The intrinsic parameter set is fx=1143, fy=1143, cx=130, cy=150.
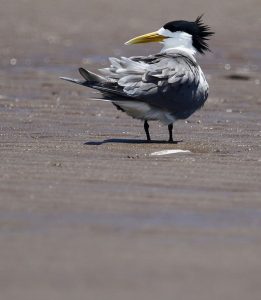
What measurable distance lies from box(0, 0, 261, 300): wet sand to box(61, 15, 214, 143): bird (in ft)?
0.91

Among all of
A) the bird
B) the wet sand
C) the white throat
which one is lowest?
the wet sand

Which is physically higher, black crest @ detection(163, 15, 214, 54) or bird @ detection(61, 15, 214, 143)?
black crest @ detection(163, 15, 214, 54)

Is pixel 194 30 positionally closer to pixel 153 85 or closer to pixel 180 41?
pixel 180 41

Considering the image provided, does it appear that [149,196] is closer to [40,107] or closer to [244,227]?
[244,227]

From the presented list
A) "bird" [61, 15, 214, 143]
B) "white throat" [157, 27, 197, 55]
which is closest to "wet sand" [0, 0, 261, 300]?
"bird" [61, 15, 214, 143]

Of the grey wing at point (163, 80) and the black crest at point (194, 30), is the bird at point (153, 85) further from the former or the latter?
the black crest at point (194, 30)

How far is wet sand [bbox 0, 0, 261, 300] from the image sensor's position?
502 centimetres

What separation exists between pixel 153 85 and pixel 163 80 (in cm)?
12

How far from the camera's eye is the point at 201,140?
9.52 meters

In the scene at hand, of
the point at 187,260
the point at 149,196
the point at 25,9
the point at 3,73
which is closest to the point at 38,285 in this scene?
the point at 187,260

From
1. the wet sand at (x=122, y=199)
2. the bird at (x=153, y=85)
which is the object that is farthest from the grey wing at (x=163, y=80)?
the wet sand at (x=122, y=199)

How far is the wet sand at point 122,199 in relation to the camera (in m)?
5.02

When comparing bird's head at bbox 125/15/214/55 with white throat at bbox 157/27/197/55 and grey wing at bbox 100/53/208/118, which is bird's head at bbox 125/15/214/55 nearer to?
white throat at bbox 157/27/197/55

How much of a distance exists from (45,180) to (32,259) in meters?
1.80
